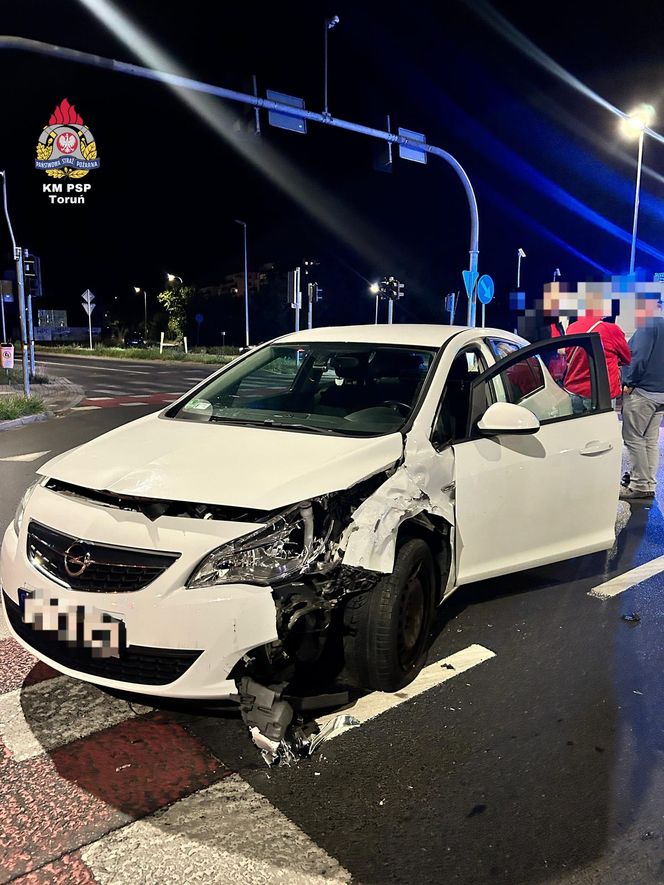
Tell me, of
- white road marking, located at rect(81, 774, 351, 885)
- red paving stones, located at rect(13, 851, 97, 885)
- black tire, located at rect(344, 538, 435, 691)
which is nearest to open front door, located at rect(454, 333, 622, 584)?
black tire, located at rect(344, 538, 435, 691)

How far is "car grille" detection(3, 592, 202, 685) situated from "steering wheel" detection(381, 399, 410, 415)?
5.59 ft

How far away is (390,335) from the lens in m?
4.32

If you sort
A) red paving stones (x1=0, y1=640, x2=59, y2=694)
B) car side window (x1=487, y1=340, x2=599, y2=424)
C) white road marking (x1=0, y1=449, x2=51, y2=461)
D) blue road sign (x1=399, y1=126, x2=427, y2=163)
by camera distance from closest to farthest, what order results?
red paving stones (x1=0, y1=640, x2=59, y2=694)
car side window (x1=487, y1=340, x2=599, y2=424)
white road marking (x1=0, y1=449, x2=51, y2=461)
blue road sign (x1=399, y1=126, x2=427, y2=163)

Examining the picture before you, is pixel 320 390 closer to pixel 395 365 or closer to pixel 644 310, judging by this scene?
pixel 395 365

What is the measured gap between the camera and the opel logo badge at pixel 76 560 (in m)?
2.70

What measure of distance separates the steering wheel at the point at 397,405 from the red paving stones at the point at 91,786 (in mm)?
1853

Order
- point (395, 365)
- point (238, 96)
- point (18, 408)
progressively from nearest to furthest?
point (395, 365)
point (238, 96)
point (18, 408)

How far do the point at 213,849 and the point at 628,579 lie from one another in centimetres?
350

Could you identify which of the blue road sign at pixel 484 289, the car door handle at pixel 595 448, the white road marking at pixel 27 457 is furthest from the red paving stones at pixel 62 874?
the blue road sign at pixel 484 289

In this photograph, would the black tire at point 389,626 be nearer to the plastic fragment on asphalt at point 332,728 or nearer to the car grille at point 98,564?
the plastic fragment on asphalt at point 332,728

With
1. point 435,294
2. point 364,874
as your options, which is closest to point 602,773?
point 364,874

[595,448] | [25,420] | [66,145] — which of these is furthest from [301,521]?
[66,145]

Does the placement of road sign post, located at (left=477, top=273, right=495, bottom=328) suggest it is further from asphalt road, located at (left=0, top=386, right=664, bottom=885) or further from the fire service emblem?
the fire service emblem

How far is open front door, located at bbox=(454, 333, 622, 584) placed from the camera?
3621 millimetres
